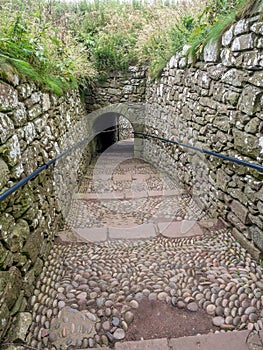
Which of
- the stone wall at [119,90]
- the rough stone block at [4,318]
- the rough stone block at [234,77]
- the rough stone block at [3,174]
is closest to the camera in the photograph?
the rough stone block at [4,318]

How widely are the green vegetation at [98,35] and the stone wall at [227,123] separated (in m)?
0.29

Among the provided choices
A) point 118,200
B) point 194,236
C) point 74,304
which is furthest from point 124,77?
point 74,304

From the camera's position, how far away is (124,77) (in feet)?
21.4

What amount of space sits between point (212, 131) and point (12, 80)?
226 cm

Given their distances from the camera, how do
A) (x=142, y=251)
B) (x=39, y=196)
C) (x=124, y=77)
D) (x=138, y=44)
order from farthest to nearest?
(x=124, y=77) → (x=138, y=44) → (x=142, y=251) → (x=39, y=196)

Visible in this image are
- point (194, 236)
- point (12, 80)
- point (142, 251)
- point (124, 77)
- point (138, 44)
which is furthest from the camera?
point (124, 77)

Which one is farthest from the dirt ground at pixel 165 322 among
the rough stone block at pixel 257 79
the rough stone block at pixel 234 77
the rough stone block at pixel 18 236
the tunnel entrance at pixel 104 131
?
the tunnel entrance at pixel 104 131

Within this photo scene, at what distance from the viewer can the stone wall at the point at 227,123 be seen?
7.61 feet

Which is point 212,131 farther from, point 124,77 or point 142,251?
point 124,77

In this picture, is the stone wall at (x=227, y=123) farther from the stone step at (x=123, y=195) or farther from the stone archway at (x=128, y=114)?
the stone archway at (x=128, y=114)

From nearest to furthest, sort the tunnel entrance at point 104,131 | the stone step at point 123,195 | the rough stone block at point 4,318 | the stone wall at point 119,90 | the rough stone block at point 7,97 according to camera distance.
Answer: the rough stone block at point 4,318
the rough stone block at point 7,97
the stone step at point 123,195
the stone wall at point 119,90
the tunnel entrance at point 104,131

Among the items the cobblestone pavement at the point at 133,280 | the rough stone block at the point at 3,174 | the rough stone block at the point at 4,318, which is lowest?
the cobblestone pavement at the point at 133,280

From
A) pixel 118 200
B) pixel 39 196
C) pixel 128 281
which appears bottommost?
pixel 118 200

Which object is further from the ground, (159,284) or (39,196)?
(39,196)
